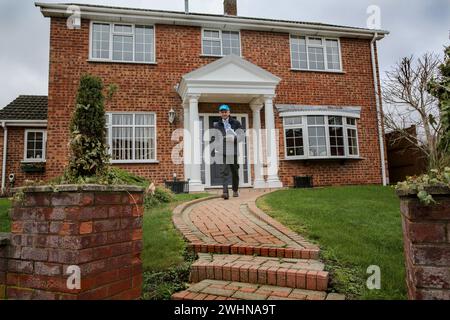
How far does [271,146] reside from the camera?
36.1ft

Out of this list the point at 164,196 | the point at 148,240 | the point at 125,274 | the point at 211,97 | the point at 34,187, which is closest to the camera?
the point at 34,187

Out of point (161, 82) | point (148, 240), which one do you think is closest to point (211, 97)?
point (161, 82)

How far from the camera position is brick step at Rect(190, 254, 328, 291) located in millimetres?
2520

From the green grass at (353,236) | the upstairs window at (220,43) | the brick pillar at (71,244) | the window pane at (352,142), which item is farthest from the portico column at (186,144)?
the brick pillar at (71,244)

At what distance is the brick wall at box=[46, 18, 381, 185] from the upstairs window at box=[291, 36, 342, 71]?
0.94 feet

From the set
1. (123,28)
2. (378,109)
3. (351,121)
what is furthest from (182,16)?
(378,109)

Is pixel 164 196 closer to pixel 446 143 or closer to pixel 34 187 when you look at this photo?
pixel 34 187

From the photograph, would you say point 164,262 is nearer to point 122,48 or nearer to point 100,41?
point 122,48

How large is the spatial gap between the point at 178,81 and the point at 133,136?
237cm

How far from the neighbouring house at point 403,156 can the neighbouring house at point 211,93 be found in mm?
861

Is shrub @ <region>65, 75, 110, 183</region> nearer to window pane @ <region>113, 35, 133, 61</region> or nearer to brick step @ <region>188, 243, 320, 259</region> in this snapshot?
brick step @ <region>188, 243, 320, 259</region>

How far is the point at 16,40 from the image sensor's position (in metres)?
12.3

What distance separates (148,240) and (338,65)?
435 inches

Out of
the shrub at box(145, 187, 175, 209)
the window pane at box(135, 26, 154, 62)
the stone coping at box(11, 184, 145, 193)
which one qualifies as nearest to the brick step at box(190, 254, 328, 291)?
the stone coping at box(11, 184, 145, 193)
